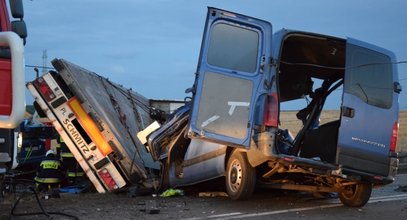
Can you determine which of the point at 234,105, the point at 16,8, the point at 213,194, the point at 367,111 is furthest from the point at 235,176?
the point at 16,8

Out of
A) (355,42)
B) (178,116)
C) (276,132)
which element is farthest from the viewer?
(178,116)

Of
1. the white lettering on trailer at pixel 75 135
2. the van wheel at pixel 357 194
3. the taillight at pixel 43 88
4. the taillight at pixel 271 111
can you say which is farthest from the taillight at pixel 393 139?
the taillight at pixel 43 88

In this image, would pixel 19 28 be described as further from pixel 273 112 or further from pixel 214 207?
pixel 214 207

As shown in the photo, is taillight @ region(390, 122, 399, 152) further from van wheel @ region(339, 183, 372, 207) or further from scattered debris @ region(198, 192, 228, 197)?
scattered debris @ region(198, 192, 228, 197)

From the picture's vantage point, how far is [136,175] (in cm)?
930

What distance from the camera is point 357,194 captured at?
25.4 feet

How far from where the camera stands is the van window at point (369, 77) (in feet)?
23.7

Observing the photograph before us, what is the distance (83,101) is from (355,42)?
15.2ft

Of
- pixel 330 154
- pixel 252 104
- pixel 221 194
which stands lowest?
pixel 221 194

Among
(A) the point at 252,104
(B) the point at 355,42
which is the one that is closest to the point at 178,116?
(A) the point at 252,104

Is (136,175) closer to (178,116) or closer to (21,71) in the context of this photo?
(178,116)

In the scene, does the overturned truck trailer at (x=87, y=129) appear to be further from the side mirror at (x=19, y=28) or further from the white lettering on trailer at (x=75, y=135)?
the side mirror at (x=19, y=28)

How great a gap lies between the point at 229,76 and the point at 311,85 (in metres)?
2.72

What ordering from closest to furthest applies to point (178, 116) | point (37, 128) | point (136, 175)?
point (178, 116), point (136, 175), point (37, 128)
